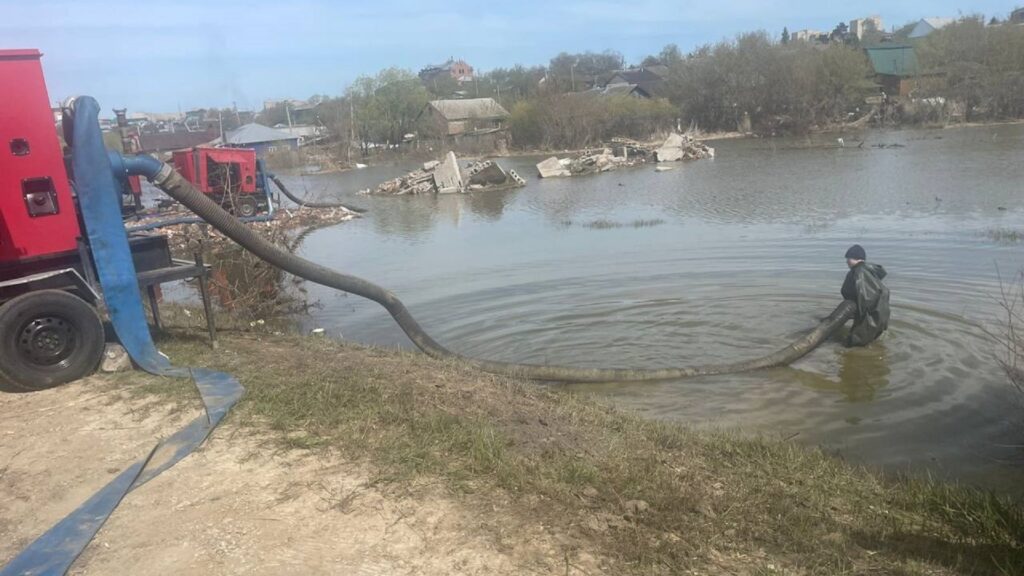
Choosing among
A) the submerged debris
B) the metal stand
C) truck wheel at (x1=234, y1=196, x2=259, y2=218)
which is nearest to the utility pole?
the submerged debris

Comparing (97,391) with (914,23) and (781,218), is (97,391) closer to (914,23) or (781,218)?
(781,218)

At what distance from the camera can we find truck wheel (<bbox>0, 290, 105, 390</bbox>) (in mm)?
6523

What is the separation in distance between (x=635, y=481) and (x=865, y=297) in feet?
20.4

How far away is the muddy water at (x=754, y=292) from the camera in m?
7.98

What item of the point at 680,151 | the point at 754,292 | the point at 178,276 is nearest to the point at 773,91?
the point at 680,151

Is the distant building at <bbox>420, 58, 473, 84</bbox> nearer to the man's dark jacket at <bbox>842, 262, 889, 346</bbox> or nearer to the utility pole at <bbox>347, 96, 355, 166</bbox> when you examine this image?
the utility pole at <bbox>347, 96, 355, 166</bbox>

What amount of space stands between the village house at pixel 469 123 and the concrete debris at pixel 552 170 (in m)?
23.8

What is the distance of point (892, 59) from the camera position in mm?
66938

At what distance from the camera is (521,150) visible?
62094mm

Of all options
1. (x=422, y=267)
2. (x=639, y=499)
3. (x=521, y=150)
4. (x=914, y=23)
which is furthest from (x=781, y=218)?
(x=914, y=23)

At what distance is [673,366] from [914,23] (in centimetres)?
14521

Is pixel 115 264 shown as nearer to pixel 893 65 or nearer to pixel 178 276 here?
pixel 178 276

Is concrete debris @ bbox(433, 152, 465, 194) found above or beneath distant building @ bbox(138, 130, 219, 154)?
beneath

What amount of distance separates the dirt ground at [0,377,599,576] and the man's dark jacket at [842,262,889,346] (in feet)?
23.2
